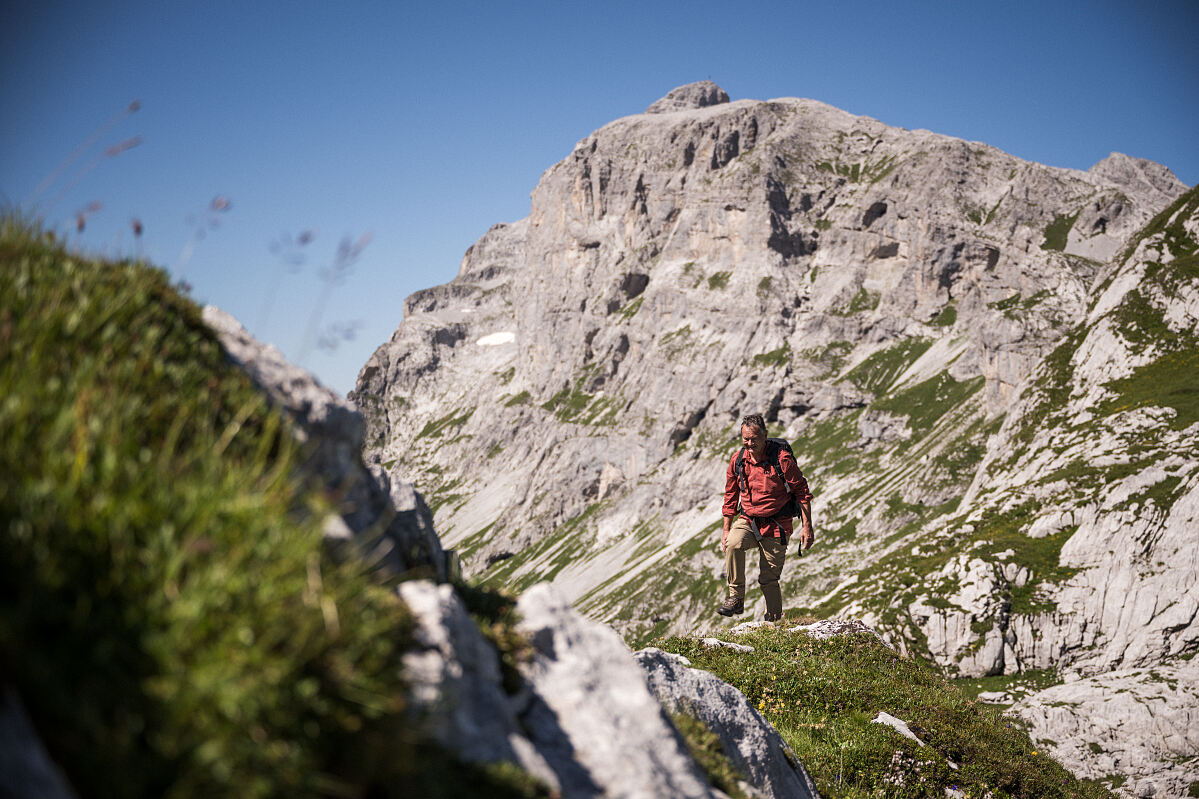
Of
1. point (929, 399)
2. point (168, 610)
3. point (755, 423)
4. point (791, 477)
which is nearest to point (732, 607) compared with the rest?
point (791, 477)

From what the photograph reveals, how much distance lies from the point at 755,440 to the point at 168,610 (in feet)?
42.5

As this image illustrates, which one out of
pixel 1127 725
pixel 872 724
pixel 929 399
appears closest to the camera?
pixel 872 724

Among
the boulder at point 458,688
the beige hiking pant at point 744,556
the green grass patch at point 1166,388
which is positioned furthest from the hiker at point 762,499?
the green grass patch at point 1166,388

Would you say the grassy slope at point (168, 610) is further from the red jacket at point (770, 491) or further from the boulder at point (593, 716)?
the red jacket at point (770, 491)

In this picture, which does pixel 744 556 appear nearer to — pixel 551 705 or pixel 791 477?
pixel 791 477

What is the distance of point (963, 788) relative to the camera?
430 inches

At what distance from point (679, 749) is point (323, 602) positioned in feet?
11.5

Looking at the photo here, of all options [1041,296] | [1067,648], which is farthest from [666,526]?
[1067,648]

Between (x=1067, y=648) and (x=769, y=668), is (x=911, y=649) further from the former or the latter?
(x=769, y=668)

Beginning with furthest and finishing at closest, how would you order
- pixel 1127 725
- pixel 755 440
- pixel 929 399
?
pixel 929 399
pixel 1127 725
pixel 755 440

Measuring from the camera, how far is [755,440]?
48.8 feet

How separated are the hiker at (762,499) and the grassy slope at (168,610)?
11.7 meters

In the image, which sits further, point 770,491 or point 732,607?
point 732,607

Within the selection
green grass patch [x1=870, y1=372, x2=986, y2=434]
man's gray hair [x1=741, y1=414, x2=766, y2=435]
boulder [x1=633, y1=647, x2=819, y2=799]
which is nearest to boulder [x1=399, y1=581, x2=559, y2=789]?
boulder [x1=633, y1=647, x2=819, y2=799]
